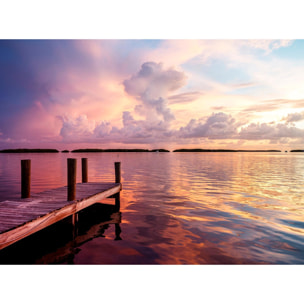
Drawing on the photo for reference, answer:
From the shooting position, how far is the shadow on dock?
6.38 meters

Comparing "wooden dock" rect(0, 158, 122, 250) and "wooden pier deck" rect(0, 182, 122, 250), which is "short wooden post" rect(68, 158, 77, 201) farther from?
"wooden pier deck" rect(0, 182, 122, 250)

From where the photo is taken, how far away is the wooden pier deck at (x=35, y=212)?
5555 millimetres

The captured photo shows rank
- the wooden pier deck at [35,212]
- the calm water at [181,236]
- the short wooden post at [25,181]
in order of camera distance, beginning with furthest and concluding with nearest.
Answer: the short wooden post at [25,181], the calm water at [181,236], the wooden pier deck at [35,212]

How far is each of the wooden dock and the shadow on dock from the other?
1.99ft

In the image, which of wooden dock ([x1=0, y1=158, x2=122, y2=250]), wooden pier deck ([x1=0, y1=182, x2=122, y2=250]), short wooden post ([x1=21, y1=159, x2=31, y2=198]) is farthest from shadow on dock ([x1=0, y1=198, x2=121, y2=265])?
short wooden post ([x1=21, y1=159, x2=31, y2=198])

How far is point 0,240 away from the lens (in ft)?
16.7

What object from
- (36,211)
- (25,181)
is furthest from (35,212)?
(25,181)

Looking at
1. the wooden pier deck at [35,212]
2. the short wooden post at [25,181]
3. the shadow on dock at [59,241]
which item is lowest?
the shadow on dock at [59,241]

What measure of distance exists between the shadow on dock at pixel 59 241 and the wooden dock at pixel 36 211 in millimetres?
606

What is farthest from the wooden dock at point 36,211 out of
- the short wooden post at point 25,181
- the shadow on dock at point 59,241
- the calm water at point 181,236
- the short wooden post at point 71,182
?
the calm water at point 181,236

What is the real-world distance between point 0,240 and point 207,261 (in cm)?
513

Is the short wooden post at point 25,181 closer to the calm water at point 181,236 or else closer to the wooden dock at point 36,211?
the wooden dock at point 36,211
